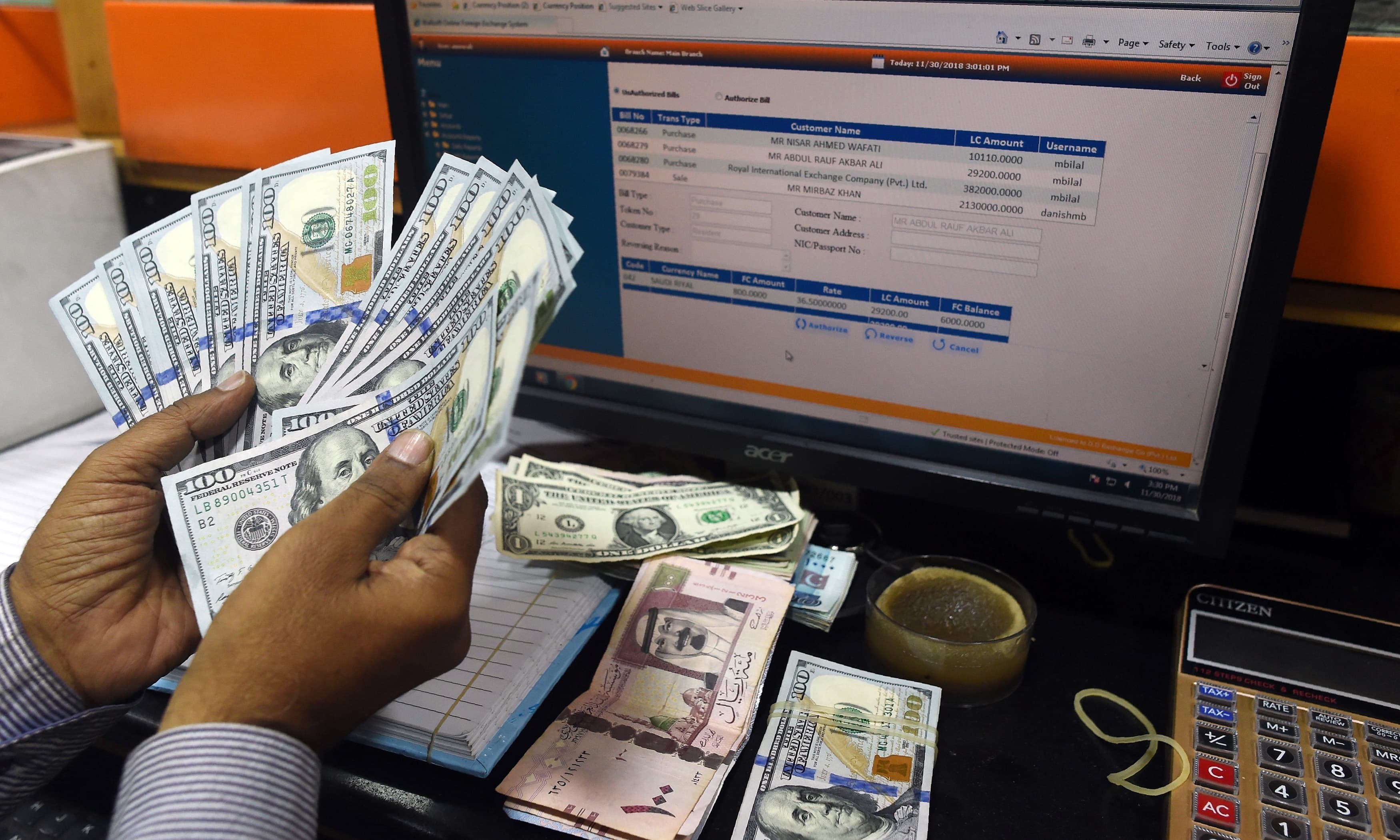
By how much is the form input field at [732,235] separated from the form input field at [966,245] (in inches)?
3.8

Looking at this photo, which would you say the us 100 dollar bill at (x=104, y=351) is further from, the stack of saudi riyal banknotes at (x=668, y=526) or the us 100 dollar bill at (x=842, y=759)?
the us 100 dollar bill at (x=842, y=759)

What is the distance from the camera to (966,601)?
2.29 ft

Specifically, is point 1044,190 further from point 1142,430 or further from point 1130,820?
point 1130,820

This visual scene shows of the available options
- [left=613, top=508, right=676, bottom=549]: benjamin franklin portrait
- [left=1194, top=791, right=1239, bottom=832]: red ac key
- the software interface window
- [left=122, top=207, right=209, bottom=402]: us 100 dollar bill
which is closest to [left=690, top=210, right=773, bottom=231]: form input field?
the software interface window

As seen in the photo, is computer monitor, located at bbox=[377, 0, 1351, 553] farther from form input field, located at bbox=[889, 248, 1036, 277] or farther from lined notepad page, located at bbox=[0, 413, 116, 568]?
lined notepad page, located at bbox=[0, 413, 116, 568]

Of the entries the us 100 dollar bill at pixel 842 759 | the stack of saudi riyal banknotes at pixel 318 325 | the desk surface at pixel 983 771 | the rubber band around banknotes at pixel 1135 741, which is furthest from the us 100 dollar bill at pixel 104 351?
the rubber band around banknotes at pixel 1135 741

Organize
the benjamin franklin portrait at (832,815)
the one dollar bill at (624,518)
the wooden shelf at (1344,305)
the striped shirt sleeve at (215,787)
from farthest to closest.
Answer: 1. the one dollar bill at (624,518)
2. the wooden shelf at (1344,305)
3. the benjamin franklin portrait at (832,815)
4. the striped shirt sleeve at (215,787)

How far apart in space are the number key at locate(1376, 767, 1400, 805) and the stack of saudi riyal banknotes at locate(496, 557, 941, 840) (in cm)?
25

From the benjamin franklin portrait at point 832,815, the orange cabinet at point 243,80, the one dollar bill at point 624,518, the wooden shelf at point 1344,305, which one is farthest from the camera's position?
the orange cabinet at point 243,80

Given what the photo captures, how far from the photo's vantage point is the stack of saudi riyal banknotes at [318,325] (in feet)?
1.75

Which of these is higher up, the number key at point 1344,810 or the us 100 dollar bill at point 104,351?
the us 100 dollar bill at point 104,351

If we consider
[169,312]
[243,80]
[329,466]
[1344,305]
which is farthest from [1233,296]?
[243,80]

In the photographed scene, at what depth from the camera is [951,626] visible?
676 mm

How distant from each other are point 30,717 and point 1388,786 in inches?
31.9
